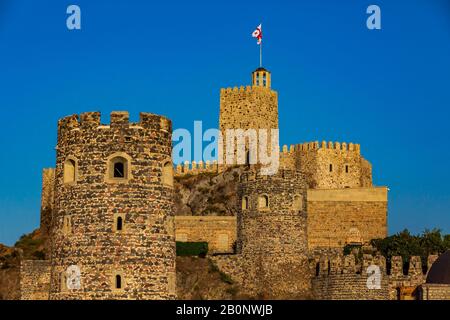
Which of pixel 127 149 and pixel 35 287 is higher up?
pixel 127 149

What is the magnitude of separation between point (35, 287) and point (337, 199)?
24.0 m

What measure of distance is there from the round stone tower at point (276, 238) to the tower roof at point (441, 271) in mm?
7051

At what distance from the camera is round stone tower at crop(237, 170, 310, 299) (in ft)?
229

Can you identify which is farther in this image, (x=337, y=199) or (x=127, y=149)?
(x=337, y=199)

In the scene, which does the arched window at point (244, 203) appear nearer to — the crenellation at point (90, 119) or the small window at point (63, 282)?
the crenellation at point (90, 119)

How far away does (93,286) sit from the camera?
50.0 meters

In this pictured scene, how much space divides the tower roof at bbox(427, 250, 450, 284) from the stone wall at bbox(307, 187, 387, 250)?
12747 mm

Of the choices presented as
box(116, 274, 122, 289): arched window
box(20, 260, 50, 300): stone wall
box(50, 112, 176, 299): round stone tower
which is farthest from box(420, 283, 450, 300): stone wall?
box(116, 274, 122, 289): arched window

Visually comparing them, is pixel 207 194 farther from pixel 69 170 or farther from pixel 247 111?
pixel 69 170

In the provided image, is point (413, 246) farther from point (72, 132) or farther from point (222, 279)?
point (72, 132)

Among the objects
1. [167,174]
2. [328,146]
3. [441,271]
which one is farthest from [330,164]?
[167,174]
